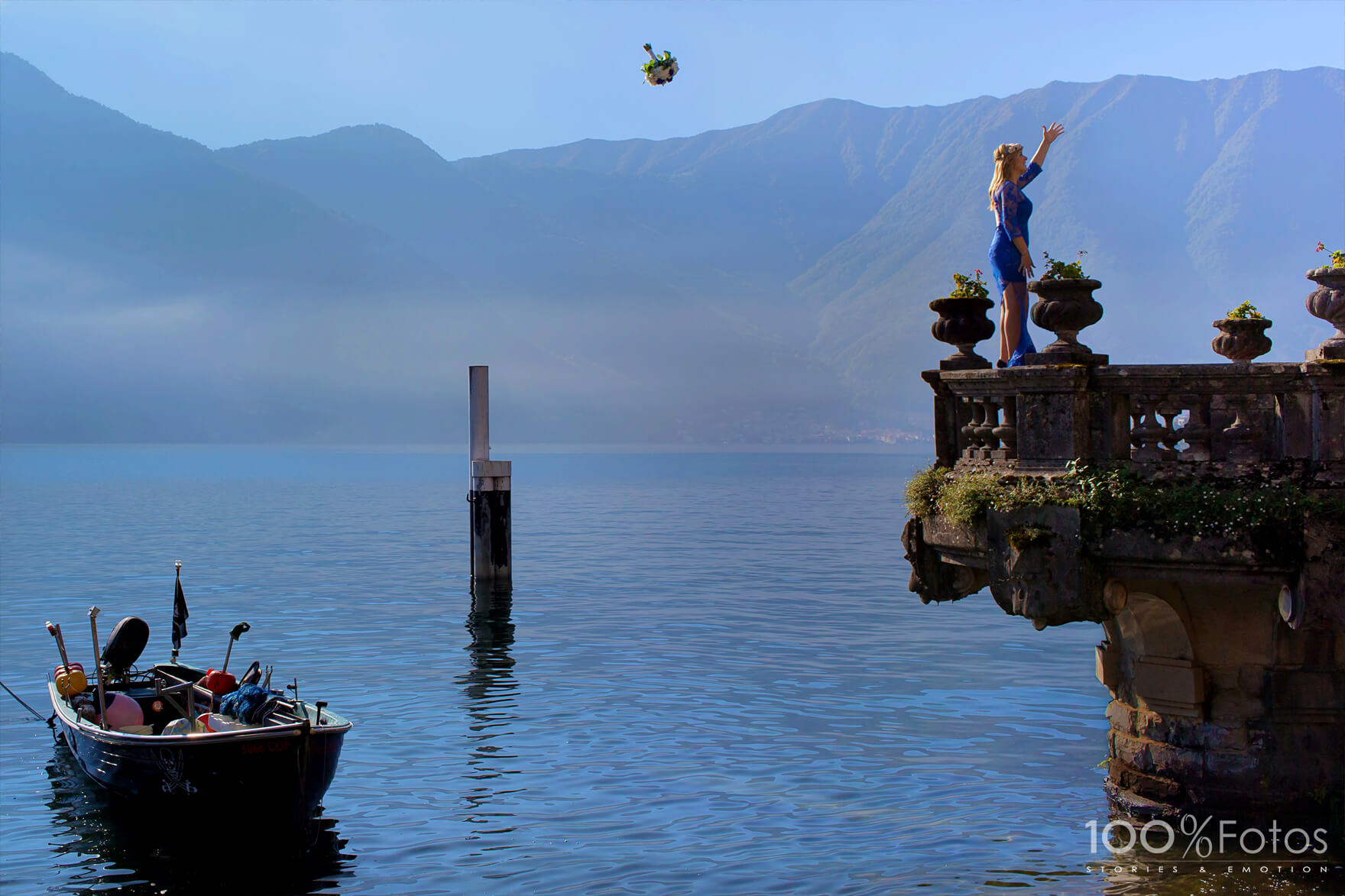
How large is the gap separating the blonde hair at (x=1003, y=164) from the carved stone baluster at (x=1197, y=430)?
3.59m

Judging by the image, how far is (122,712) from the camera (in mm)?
20656

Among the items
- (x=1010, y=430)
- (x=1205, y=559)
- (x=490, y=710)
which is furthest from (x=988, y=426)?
(x=490, y=710)

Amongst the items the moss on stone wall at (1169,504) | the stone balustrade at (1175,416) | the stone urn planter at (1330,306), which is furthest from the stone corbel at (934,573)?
the stone urn planter at (1330,306)

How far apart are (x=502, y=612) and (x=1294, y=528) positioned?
29965 millimetres

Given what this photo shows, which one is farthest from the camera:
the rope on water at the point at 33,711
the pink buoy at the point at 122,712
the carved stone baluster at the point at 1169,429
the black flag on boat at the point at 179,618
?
the black flag on boat at the point at 179,618

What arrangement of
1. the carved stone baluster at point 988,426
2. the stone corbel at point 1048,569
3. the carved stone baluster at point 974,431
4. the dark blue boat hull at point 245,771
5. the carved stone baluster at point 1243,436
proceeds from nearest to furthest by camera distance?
the carved stone baluster at point 1243,436 → the stone corbel at point 1048,569 → the carved stone baluster at point 988,426 → the carved stone baluster at point 974,431 → the dark blue boat hull at point 245,771

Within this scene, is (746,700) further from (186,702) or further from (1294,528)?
(1294,528)

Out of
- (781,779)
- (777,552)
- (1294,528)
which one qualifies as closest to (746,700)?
(781,779)

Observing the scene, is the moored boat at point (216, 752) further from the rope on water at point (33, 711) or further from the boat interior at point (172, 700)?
the rope on water at point (33, 711)

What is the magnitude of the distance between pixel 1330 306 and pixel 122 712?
17753mm

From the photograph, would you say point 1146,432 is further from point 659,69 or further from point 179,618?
point 179,618

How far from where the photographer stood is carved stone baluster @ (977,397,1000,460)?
45.3 ft

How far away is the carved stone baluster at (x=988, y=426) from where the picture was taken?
1381 centimetres

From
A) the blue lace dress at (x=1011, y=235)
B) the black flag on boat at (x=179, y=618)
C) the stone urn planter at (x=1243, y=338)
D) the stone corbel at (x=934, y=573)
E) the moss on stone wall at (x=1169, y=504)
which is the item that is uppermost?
A: the blue lace dress at (x=1011, y=235)
